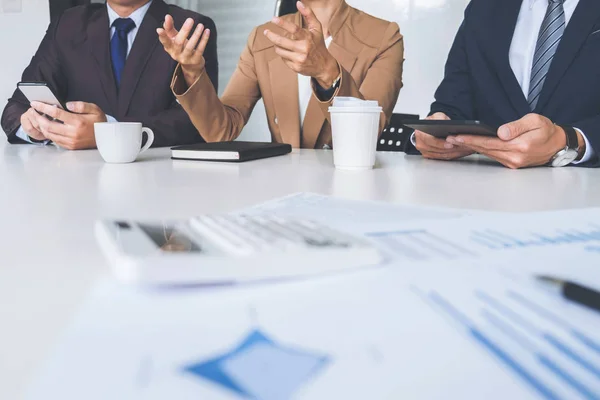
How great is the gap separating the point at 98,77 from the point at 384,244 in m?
1.61

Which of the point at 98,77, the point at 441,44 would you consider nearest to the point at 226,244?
the point at 98,77

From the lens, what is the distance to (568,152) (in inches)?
36.4

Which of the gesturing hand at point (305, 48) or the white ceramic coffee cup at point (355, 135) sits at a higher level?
the gesturing hand at point (305, 48)

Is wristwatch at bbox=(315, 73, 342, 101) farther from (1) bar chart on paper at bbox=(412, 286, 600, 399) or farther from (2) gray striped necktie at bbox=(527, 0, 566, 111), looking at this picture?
(1) bar chart on paper at bbox=(412, 286, 600, 399)

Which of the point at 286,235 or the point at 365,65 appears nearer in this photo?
the point at 286,235

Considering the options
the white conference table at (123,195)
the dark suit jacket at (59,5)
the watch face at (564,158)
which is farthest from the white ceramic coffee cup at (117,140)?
the dark suit jacket at (59,5)

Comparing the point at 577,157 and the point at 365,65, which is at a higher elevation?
the point at 365,65

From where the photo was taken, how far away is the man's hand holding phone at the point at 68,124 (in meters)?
1.10

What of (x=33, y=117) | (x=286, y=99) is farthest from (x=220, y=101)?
(x=33, y=117)

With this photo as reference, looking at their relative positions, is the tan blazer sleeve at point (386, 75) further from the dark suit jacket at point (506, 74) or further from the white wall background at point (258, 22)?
the white wall background at point (258, 22)

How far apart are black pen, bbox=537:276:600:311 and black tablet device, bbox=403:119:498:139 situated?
0.64m

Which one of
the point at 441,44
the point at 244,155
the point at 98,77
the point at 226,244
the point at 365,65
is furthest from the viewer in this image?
the point at 441,44

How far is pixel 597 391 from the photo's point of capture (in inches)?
6.1

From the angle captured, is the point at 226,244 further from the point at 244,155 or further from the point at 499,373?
the point at 244,155
